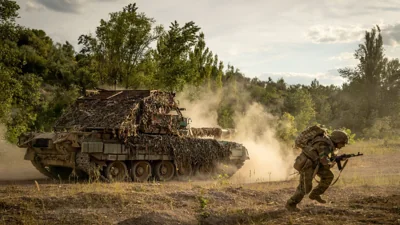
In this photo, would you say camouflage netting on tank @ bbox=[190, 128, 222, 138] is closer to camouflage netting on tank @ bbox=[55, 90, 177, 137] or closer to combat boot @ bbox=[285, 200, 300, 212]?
camouflage netting on tank @ bbox=[55, 90, 177, 137]

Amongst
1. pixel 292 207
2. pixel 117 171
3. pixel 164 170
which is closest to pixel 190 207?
pixel 292 207

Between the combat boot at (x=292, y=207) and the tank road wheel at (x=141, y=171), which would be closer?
the combat boot at (x=292, y=207)

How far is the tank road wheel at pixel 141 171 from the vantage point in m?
16.2

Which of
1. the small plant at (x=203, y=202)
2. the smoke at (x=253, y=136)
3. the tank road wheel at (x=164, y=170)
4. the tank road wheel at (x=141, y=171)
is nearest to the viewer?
the small plant at (x=203, y=202)

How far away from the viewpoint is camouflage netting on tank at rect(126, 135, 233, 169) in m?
16.4

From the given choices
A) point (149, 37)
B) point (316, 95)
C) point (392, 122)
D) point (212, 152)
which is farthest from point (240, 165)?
point (316, 95)

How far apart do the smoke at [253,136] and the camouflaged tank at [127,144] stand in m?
1.62

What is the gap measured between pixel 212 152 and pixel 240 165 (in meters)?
1.64

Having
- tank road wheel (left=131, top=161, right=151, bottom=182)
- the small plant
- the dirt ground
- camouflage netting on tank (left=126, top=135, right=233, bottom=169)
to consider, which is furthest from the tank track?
the small plant

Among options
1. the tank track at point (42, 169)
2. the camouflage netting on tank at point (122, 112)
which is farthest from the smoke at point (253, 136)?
the tank track at point (42, 169)

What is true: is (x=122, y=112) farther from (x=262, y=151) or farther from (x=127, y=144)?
(x=262, y=151)

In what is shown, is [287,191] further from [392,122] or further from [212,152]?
[392,122]

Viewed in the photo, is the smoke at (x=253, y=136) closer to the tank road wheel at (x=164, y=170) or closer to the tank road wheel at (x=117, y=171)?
the tank road wheel at (x=164, y=170)

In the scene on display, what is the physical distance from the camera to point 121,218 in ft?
29.6
